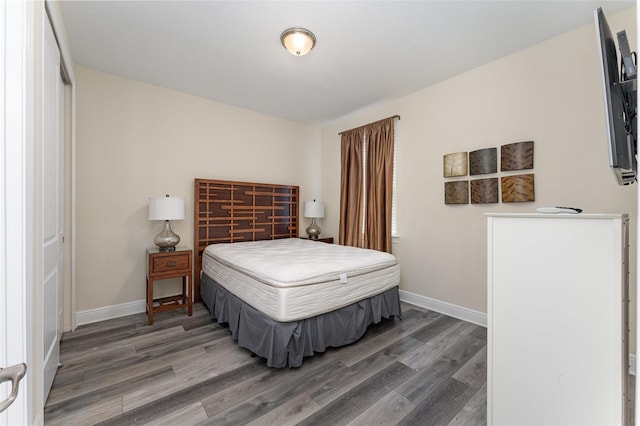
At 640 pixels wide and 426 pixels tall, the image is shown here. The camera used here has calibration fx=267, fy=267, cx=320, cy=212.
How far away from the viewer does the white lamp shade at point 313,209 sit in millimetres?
4172

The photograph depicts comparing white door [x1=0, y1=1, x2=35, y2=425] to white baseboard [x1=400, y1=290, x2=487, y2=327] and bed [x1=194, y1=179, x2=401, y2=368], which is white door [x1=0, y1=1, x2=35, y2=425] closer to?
bed [x1=194, y1=179, x2=401, y2=368]

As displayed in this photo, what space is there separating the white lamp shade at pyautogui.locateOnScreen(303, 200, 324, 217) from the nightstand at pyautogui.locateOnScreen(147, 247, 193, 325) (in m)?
1.84

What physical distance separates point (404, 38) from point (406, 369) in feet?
8.68

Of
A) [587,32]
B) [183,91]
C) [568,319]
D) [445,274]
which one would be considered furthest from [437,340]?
[183,91]

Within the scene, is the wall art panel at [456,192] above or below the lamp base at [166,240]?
above

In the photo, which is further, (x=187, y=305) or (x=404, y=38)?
(x=187, y=305)

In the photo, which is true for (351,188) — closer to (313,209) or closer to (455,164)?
(313,209)

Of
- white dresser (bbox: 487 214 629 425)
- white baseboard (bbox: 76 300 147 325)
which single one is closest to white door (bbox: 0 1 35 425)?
white dresser (bbox: 487 214 629 425)

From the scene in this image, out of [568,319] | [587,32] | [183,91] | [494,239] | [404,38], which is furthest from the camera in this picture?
[183,91]

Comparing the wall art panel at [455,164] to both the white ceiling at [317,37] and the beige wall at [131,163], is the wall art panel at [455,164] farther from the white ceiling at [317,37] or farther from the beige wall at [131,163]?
the beige wall at [131,163]

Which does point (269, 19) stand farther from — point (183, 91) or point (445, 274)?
point (445, 274)

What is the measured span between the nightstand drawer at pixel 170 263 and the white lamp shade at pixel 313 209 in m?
1.87

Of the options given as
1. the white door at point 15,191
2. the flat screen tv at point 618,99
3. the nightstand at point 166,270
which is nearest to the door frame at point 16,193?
the white door at point 15,191

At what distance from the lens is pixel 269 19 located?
204 cm
